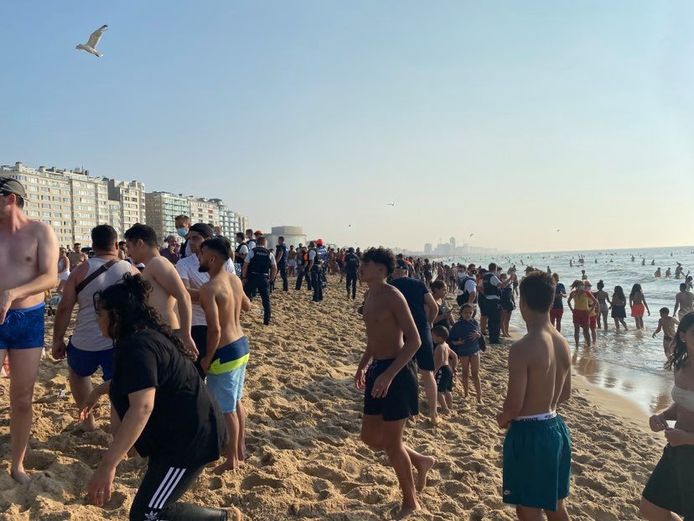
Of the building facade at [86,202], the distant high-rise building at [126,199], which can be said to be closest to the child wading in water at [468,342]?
the building facade at [86,202]

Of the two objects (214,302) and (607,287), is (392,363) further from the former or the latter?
(607,287)

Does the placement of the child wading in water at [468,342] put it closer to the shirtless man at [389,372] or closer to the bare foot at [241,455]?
the shirtless man at [389,372]

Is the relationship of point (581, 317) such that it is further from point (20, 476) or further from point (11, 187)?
point (11, 187)

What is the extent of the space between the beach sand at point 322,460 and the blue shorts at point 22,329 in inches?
32.5

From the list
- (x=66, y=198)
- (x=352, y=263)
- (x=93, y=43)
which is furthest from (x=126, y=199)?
(x=93, y=43)

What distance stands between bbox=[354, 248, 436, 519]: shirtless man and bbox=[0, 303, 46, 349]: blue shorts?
199 cm

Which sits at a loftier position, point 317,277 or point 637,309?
point 317,277

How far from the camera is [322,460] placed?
159 inches

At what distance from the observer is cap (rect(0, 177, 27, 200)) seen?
2.85 metres

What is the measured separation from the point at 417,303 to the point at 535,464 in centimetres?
246

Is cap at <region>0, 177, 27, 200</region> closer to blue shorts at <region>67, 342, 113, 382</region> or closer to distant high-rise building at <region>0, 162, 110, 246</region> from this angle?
blue shorts at <region>67, 342, 113, 382</region>

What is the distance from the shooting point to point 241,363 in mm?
3535

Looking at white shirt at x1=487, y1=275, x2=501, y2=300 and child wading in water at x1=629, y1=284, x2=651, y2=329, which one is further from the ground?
white shirt at x1=487, y1=275, x2=501, y2=300

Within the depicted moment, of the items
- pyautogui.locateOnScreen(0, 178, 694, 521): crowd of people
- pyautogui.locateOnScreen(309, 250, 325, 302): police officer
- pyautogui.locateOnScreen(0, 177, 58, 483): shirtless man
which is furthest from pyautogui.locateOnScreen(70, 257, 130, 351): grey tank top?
pyautogui.locateOnScreen(309, 250, 325, 302): police officer
